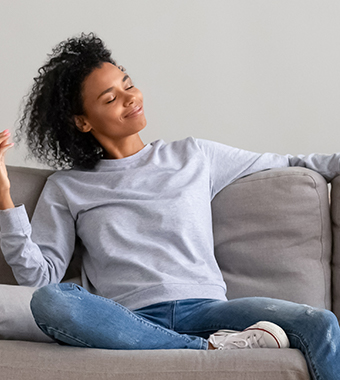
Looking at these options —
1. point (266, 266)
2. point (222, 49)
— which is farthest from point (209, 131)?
point (266, 266)

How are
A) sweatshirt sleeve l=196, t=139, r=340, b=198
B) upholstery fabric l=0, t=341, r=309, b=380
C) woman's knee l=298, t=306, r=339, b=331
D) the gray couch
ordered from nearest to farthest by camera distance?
upholstery fabric l=0, t=341, r=309, b=380
woman's knee l=298, t=306, r=339, b=331
the gray couch
sweatshirt sleeve l=196, t=139, r=340, b=198

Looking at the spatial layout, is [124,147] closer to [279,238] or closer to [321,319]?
[279,238]

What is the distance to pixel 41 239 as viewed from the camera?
1.51 metres

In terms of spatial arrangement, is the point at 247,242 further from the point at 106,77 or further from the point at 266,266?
the point at 106,77

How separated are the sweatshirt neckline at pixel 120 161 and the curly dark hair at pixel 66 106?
0.03 metres

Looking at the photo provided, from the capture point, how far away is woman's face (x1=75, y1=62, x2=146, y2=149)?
5.17 ft

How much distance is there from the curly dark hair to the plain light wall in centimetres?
52

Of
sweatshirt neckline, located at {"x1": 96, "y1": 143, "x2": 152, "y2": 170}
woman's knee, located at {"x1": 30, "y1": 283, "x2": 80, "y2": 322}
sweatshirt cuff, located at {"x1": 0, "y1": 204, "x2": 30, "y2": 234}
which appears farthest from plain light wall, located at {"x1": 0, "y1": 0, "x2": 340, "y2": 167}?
woman's knee, located at {"x1": 30, "y1": 283, "x2": 80, "y2": 322}

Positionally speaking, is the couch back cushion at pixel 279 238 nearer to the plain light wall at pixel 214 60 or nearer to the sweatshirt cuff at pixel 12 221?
the sweatshirt cuff at pixel 12 221

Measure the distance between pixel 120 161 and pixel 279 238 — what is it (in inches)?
21.2

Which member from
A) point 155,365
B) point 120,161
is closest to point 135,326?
point 155,365

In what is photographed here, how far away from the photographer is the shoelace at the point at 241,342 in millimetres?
1039

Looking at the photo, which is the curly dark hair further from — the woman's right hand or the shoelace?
the shoelace

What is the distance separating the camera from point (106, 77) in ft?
5.33
